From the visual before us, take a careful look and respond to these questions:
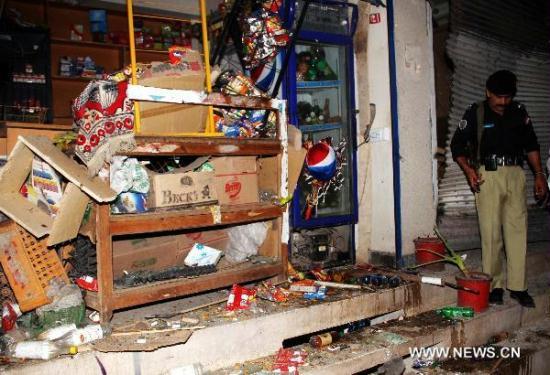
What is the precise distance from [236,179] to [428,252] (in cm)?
237

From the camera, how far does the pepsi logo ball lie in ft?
14.7

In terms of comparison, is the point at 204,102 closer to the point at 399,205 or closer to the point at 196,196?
the point at 196,196

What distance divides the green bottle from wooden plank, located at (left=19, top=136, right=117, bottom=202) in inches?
124

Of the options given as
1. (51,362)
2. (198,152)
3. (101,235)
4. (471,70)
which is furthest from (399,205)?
(51,362)

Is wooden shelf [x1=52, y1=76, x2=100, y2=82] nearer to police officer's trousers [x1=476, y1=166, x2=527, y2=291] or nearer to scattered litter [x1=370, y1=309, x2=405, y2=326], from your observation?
scattered litter [x1=370, y1=309, x2=405, y2=326]

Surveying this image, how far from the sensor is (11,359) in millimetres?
2520

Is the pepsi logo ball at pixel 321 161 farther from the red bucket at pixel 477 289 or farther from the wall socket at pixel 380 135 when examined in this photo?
the red bucket at pixel 477 289

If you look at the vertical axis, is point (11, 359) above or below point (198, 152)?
below

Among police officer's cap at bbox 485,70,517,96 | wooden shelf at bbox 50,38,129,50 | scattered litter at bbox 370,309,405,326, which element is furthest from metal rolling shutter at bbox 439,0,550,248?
wooden shelf at bbox 50,38,129,50

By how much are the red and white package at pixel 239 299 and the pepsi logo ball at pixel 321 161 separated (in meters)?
1.51

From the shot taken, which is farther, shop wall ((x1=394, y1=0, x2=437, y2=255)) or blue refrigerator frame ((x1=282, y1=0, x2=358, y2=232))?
shop wall ((x1=394, y1=0, x2=437, y2=255))

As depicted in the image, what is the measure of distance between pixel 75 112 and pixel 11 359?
1653mm

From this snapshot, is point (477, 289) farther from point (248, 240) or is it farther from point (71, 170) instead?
point (71, 170)

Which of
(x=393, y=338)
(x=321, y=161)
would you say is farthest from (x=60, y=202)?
(x=393, y=338)
